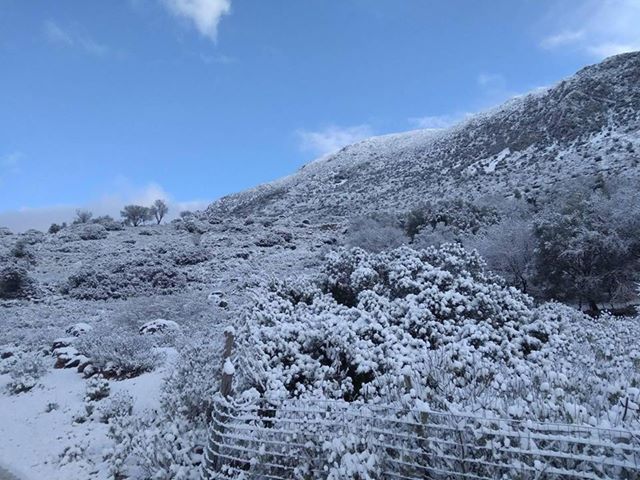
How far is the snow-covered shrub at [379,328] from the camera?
688 centimetres

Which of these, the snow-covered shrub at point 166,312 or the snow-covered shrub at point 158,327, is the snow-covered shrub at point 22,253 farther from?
the snow-covered shrub at point 158,327

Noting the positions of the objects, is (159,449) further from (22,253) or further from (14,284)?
(22,253)

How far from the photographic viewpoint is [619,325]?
825 centimetres

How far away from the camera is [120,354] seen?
11.1 meters

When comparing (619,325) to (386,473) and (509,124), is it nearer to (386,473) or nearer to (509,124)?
(386,473)

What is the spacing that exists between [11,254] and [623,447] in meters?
36.6

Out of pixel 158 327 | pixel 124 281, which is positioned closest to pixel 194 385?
pixel 158 327

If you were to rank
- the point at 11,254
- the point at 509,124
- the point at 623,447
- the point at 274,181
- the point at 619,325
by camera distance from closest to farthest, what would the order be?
the point at 623,447
the point at 619,325
the point at 11,254
the point at 509,124
the point at 274,181

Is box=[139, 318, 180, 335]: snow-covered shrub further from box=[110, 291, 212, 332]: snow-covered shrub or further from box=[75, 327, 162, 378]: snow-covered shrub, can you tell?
box=[75, 327, 162, 378]: snow-covered shrub

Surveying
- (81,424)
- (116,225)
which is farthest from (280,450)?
(116,225)

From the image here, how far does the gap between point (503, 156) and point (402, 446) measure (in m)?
46.5

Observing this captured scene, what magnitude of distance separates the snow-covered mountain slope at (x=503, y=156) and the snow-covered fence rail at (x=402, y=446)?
2775cm

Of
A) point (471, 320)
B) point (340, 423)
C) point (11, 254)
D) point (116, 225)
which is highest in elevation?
point (116, 225)

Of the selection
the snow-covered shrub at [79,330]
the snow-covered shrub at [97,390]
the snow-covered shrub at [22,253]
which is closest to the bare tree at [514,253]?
the snow-covered shrub at [97,390]
